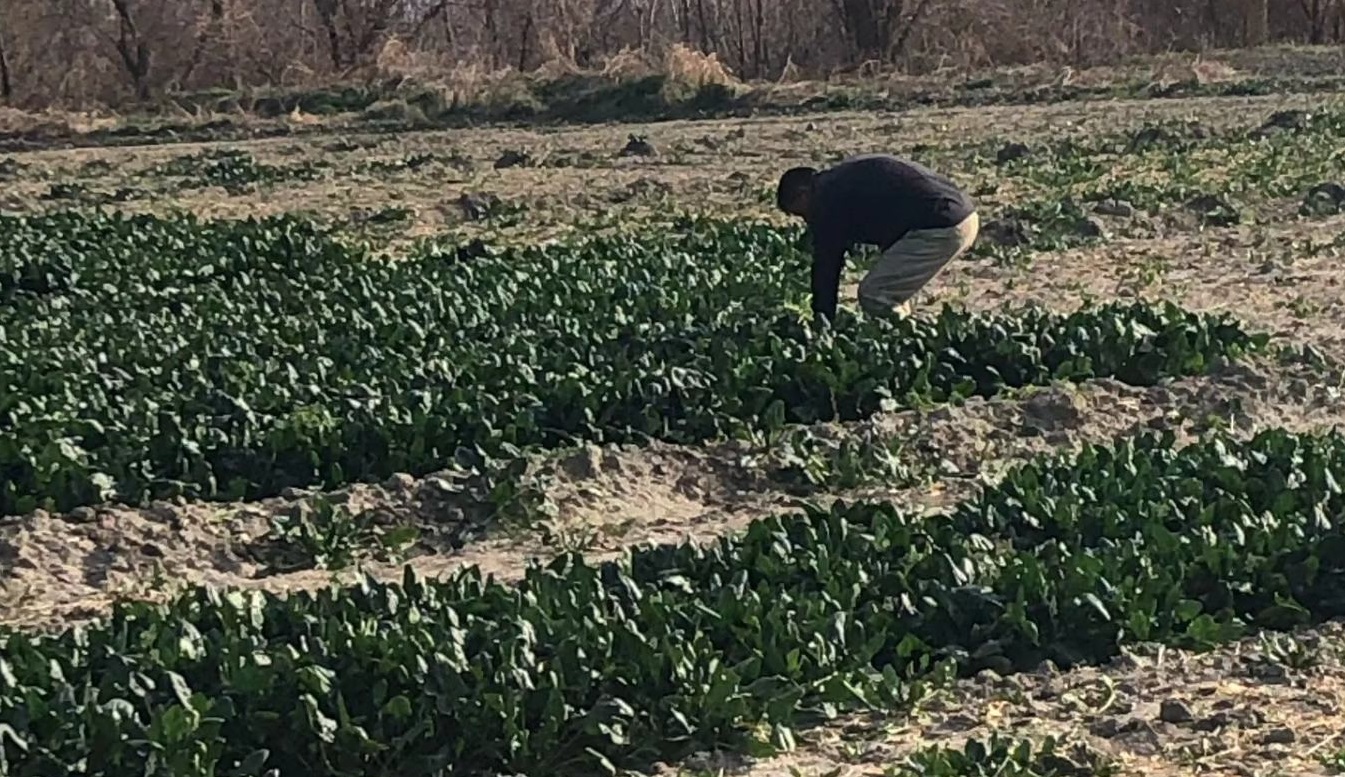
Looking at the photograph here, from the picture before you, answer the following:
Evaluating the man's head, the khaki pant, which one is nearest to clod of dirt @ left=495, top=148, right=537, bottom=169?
the khaki pant

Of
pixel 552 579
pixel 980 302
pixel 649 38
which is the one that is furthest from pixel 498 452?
pixel 649 38

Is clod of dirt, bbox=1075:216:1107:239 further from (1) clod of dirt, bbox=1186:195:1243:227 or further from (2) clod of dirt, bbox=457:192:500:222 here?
(2) clod of dirt, bbox=457:192:500:222

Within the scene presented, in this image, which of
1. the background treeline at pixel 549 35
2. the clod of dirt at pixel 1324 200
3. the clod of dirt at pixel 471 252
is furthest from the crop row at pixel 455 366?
the background treeline at pixel 549 35

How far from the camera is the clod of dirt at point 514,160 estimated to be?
2570 centimetres

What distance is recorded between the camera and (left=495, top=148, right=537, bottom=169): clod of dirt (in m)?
25.7

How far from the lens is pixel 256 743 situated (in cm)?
557

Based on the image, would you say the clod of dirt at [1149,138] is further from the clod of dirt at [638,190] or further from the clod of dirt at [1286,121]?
the clod of dirt at [638,190]

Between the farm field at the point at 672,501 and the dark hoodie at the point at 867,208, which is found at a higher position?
the dark hoodie at the point at 867,208

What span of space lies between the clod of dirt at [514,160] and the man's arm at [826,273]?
14774 mm

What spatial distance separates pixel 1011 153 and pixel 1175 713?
18283 mm

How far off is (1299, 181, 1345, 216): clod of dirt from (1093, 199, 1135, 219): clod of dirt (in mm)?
1457

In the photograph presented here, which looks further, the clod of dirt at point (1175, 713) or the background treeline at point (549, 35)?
the background treeline at point (549, 35)

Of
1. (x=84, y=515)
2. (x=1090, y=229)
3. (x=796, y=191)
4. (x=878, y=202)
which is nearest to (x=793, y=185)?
(x=796, y=191)

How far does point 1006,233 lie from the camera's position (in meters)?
17.0
